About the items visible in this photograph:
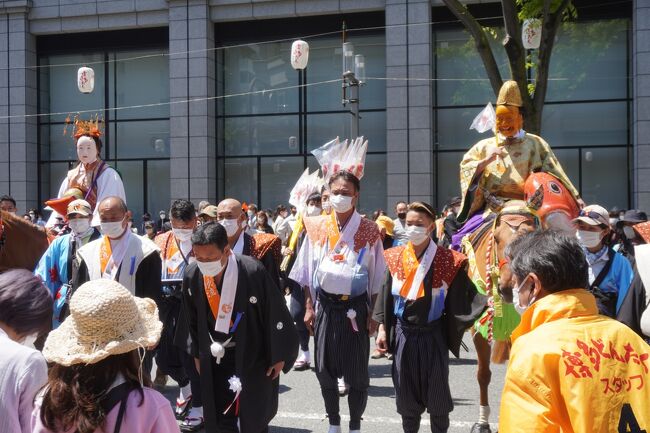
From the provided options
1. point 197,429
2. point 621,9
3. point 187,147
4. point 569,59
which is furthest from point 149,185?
point 197,429

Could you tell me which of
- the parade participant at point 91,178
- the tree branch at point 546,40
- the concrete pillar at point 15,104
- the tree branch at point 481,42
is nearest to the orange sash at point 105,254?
the parade participant at point 91,178

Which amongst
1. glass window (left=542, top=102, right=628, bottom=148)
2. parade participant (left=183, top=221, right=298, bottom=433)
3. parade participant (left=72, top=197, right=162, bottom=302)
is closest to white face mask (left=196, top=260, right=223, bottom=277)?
parade participant (left=183, top=221, right=298, bottom=433)

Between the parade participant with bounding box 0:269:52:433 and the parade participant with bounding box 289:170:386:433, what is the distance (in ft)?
10.6

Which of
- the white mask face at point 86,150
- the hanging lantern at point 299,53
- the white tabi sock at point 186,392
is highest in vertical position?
the hanging lantern at point 299,53

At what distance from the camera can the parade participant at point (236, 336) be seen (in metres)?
4.82

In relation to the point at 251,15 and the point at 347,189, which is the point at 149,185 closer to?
the point at 251,15

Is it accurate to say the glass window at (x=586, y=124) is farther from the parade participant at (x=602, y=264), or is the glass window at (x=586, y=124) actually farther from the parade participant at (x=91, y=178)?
the parade participant at (x=602, y=264)

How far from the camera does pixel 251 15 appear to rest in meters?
20.5

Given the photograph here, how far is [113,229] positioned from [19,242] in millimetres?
766

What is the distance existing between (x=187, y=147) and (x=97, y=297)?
18424mm

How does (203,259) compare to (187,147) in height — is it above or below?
below

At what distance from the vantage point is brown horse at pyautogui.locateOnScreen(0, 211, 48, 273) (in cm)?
576

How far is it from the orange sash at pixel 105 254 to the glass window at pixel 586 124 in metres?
15.6

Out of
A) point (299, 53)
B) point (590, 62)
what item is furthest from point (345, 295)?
point (590, 62)
